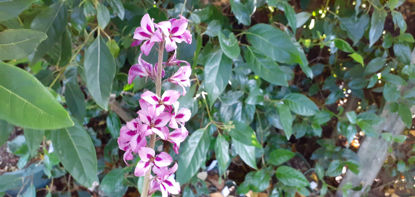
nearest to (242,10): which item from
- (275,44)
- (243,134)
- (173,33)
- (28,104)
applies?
(275,44)

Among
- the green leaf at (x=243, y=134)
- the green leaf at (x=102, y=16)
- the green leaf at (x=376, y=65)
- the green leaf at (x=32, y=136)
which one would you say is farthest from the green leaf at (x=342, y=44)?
the green leaf at (x=32, y=136)

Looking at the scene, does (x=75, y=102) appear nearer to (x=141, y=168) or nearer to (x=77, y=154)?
(x=77, y=154)

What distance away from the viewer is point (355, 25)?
35.4 inches

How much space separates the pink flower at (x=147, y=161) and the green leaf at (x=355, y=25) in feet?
2.37

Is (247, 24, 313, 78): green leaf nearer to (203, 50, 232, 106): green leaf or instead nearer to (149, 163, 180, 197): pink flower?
(203, 50, 232, 106): green leaf

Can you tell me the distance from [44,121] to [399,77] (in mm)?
914

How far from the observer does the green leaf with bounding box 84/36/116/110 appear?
0.47 meters

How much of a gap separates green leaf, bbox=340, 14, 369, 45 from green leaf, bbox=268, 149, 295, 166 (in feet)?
1.18

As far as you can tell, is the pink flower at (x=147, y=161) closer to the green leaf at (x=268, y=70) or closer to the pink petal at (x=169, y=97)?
the pink petal at (x=169, y=97)

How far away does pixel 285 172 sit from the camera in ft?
3.30

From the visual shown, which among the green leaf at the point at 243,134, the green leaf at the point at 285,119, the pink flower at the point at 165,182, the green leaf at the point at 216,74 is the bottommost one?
the green leaf at the point at 285,119

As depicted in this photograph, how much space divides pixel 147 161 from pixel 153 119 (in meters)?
0.04

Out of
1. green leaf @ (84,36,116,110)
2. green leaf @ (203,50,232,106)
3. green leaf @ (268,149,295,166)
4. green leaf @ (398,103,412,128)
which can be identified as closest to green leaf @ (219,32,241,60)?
green leaf @ (203,50,232,106)

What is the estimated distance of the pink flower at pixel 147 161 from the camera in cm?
31
